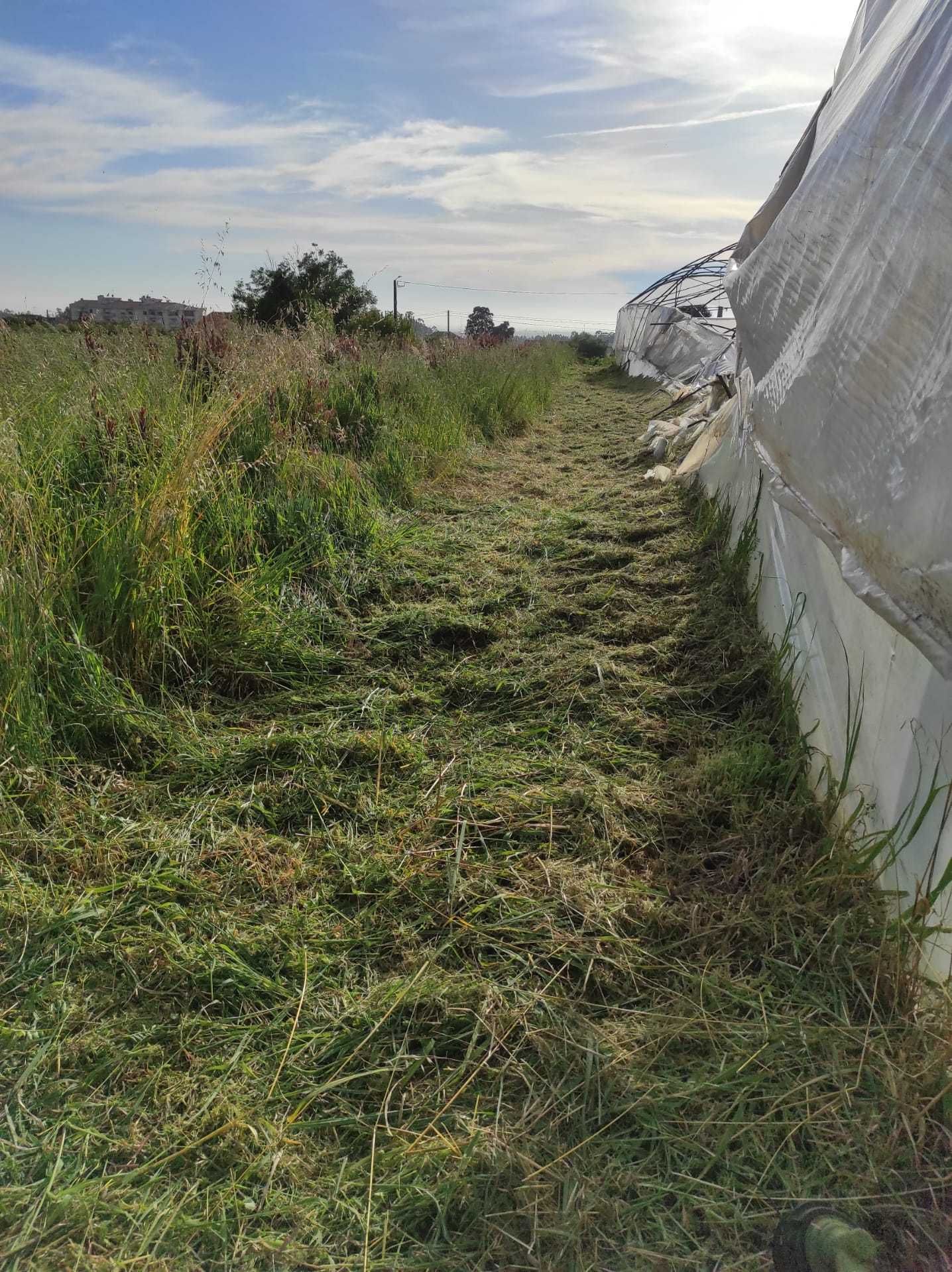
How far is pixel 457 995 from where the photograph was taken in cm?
165

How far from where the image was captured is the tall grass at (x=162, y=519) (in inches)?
94.1

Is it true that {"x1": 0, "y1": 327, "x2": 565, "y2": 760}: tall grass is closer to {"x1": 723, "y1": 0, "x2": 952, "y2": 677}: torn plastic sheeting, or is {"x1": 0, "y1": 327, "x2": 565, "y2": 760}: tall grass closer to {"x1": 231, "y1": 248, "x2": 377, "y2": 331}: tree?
{"x1": 723, "y1": 0, "x2": 952, "y2": 677}: torn plastic sheeting

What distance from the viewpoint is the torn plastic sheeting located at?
1292mm

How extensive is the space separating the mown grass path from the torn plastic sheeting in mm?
737

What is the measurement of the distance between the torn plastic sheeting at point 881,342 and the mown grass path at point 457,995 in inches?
29.0

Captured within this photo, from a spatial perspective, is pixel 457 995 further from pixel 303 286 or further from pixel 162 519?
pixel 303 286

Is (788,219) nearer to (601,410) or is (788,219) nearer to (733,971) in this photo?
(733,971)

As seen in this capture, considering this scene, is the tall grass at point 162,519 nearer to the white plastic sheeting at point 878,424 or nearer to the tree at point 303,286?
the white plastic sheeting at point 878,424

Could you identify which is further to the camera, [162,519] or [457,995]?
[162,519]

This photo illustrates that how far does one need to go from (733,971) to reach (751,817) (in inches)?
19.6

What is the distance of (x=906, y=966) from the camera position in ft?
4.99

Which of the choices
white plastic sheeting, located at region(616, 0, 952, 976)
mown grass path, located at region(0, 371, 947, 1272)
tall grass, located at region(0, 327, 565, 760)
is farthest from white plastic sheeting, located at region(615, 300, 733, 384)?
mown grass path, located at region(0, 371, 947, 1272)

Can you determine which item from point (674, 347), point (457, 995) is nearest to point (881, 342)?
Result: point (457, 995)

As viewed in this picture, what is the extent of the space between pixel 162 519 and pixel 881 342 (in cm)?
220
